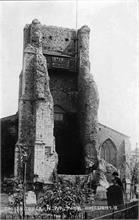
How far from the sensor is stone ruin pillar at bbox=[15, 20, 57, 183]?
34.2 m

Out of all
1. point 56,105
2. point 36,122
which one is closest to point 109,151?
point 56,105

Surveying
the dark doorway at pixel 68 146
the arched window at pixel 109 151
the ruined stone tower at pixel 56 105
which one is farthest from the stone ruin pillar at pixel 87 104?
the arched window at pixel 109 151

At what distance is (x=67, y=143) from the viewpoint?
4188 cm

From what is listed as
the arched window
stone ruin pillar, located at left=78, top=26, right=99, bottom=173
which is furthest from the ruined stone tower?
the arched window

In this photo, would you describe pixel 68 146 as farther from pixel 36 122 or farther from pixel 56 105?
pixel 36 122

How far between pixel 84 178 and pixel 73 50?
14.7m

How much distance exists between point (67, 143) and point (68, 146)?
329 mm

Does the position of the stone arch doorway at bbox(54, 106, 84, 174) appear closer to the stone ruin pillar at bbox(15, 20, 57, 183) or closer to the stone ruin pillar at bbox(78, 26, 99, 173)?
the stone ruin pillar at bbox(78, 26, 99, 173)

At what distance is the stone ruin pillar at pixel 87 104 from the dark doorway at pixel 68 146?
3.98 ft

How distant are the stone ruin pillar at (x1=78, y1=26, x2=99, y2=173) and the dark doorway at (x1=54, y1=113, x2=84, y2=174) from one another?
1214 millimetres

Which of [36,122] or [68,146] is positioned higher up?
[36,122]

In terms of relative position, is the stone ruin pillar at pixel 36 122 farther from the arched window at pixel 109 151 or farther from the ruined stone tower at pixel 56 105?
the arched window at pixel 109 151

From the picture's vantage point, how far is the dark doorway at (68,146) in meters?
40.3

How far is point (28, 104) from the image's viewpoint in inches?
1435
